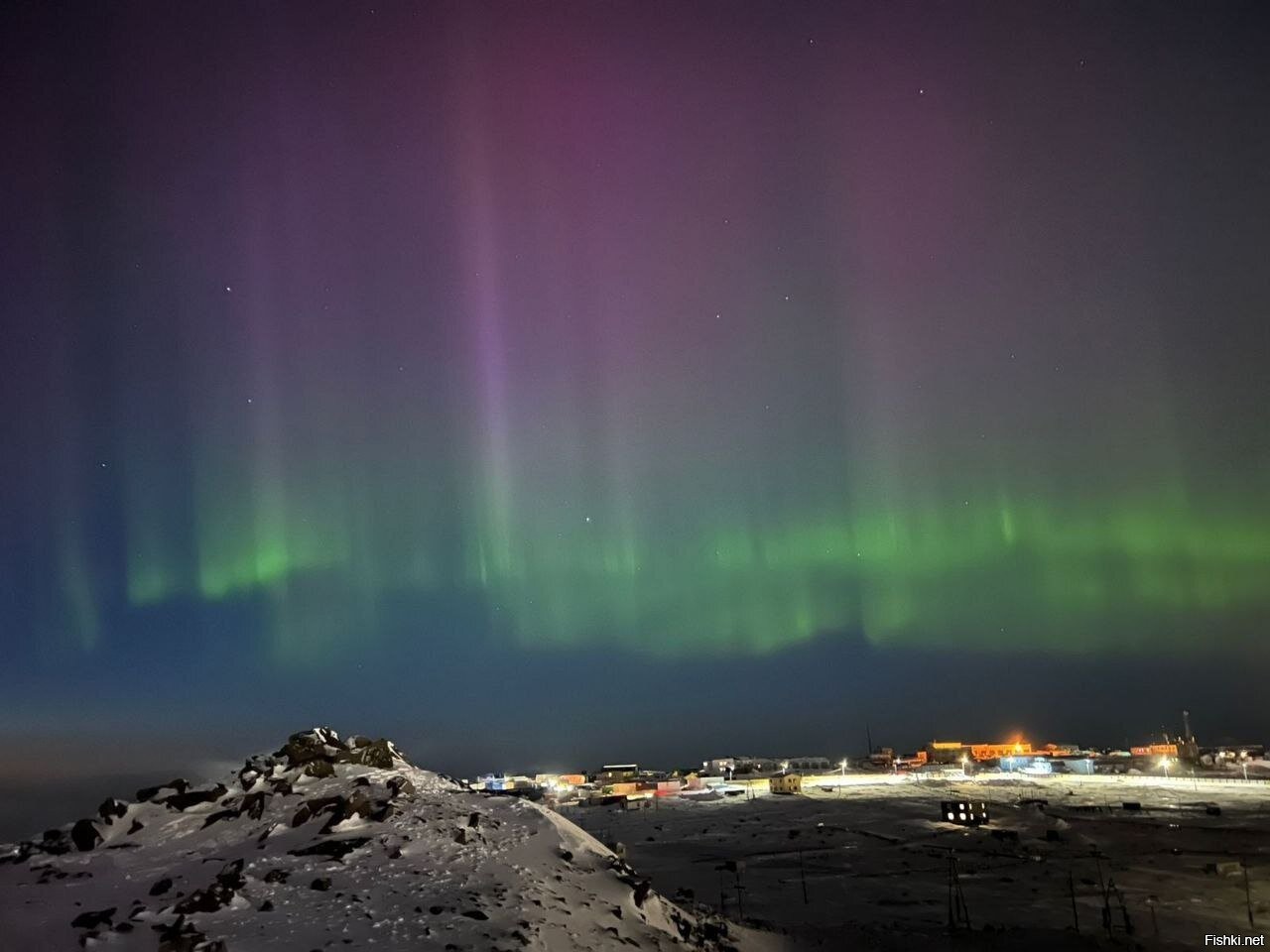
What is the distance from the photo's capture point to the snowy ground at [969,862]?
112ft

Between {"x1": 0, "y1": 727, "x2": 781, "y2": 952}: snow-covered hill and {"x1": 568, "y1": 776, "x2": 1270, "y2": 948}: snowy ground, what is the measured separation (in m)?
11.4

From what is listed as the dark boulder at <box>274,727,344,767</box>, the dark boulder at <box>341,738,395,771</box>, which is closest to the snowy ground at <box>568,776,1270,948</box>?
the dark boulder at <box>341,738,395,771</box>

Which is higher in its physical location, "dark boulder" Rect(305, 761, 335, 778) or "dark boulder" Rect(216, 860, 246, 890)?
"dark boulder" Rect(305, 761, 335, 778)

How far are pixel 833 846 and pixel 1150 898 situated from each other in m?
27.6

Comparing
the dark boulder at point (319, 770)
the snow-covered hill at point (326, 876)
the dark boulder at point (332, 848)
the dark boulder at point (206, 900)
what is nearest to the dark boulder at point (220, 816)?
the snow-covered hill at point (326, 876)

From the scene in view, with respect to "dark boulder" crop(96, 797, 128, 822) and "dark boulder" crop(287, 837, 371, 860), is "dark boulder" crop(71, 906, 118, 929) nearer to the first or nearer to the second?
"dark boulder" crop(287, 837, 371, 860)

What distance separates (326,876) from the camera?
20.3m

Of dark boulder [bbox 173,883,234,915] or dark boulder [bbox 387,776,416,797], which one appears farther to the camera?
dark boulder [bbox 387,776,416,797]

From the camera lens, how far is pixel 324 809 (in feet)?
78.8

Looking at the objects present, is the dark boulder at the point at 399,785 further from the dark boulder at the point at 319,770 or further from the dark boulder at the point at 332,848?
the dark boulder at the point at 332,848

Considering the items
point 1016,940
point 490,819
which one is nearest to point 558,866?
point 490,819

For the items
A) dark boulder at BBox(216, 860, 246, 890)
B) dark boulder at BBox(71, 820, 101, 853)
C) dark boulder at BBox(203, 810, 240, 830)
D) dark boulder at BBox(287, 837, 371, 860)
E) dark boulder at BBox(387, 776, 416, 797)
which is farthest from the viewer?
dark boulder at BBox(387, 776, 416, 797)

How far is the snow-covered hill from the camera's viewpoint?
17.4m

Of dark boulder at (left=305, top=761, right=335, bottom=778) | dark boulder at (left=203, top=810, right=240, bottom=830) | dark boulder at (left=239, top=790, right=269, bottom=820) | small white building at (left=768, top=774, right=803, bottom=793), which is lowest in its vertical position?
small white building at (left=768, top=774, right=803, bottom=793)
